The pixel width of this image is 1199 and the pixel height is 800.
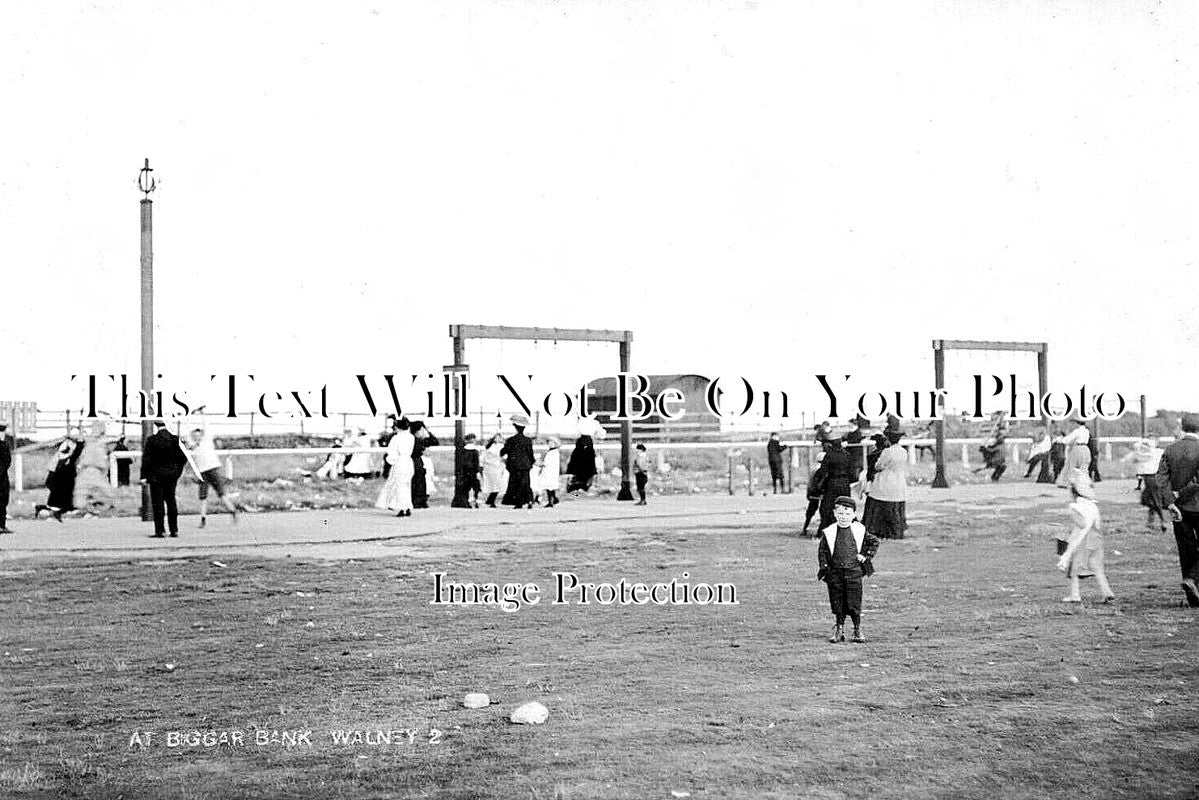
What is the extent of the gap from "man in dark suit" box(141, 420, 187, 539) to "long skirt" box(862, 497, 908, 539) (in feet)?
22.6

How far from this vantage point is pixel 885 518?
11.6 meters

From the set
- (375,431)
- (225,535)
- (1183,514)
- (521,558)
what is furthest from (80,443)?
(1183,514)

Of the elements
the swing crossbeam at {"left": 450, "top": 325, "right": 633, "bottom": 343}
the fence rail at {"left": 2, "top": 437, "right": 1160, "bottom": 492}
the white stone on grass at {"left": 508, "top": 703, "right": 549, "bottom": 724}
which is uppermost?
the swing crossbeam at {"left": 450, "top": 325, "right": 633, "bottom": 343}

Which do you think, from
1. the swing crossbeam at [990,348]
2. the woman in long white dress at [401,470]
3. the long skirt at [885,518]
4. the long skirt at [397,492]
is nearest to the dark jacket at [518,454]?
the woman in long white dress at [401,470]

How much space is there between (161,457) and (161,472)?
0.15m

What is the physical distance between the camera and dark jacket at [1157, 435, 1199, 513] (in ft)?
29.4

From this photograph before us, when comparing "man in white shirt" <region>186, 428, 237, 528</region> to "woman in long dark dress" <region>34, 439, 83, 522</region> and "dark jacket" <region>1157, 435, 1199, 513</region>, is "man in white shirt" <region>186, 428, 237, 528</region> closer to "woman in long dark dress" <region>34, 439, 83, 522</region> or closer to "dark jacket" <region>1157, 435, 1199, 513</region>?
"woman in long dark dress" <region>34, 439, 83, 522</region>

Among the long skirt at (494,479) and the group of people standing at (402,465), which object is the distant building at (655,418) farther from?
the group of people standing at (402,465)

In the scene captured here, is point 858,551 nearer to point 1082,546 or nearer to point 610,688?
point 610,688

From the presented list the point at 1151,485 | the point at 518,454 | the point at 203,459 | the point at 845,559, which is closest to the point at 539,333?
the point at 518,454

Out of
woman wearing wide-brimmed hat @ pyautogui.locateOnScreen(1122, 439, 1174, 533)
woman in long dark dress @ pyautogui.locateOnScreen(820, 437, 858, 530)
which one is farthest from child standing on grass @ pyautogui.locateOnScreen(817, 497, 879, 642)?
woman wearing wide-brimmed hat @ pyautogui.locateOnScreen(1122, 439, 1174, 533)

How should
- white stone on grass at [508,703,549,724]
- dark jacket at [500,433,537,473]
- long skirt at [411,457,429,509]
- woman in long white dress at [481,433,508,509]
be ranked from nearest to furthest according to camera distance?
1. white stone on grass at [508,703,549,724]
2. dark jacket at [500,433,537,473]
3. long skirt at [411,457,429,509]
4. woman in long white dress at [481,433,508,509]

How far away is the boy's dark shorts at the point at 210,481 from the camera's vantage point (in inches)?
585

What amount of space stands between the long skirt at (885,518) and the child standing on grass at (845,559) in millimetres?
4059
